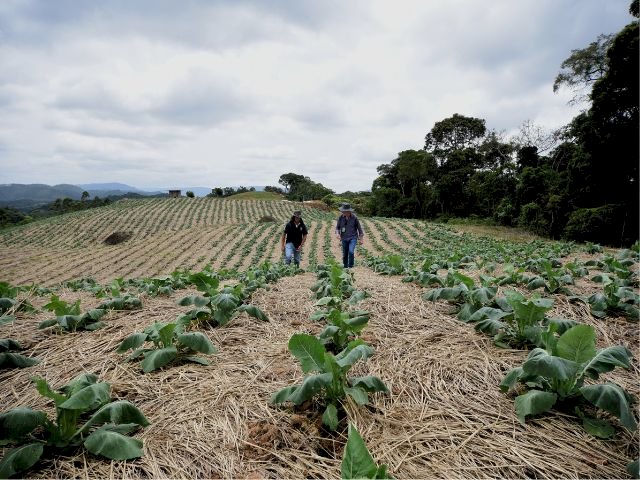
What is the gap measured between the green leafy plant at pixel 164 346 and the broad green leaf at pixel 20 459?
2.61 ft

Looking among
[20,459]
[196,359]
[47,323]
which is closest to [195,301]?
[196,359]

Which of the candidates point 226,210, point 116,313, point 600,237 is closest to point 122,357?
point 116,313

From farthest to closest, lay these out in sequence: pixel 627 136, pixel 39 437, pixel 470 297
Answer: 1. pixel 627 136
2. pixel 470 297
3. pixel 39 437

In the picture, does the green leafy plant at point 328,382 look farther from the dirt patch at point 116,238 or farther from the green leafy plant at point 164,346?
the dirt patch at point 116,238

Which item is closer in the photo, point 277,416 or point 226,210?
point 277,416

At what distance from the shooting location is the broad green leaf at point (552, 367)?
1.66 meters

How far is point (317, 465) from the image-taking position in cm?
151

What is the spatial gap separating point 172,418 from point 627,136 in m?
25.9

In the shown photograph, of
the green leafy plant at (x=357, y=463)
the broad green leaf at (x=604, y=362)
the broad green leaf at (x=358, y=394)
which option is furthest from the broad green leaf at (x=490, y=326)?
the green leafy plant at (x=357, y=463)

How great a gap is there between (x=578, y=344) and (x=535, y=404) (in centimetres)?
44

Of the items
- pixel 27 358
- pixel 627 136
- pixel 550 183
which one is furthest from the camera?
pixel 550 183

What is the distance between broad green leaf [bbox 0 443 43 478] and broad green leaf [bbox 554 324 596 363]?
8.54 ft

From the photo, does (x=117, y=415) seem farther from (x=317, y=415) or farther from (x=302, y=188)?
(x=302, y=188)

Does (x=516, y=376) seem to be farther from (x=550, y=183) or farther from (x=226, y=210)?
(x=226, y=210)
